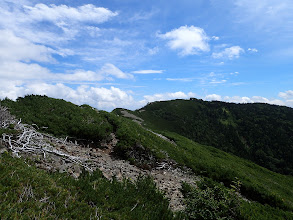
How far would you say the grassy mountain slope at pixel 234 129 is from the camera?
122188mm

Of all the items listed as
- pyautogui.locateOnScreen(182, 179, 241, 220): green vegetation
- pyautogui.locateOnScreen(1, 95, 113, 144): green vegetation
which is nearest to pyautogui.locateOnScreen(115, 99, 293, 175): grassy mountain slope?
pyautogui.locateOnScreen(1, 95, 113, 144): green vegetation

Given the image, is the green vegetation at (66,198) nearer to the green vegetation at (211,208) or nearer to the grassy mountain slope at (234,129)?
the green vegetation at (211,208)

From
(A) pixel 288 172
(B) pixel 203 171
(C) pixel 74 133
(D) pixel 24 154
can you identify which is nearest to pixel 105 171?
(D) pixel 24 154

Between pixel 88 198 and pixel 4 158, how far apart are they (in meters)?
3.92

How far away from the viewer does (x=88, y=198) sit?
6.37 m

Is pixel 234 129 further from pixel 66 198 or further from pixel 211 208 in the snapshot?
pixel 66 198

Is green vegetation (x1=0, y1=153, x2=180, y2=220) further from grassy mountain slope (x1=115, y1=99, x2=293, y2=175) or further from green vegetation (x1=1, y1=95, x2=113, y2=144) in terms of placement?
grassy mountain slope (x1=115, y1=99, x2=293, y2=175)

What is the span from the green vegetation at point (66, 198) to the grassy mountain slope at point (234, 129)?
97.0m

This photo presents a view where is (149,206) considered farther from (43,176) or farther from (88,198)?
(43,176)

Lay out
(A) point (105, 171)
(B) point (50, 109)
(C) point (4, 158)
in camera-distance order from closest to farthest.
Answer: (C) point (4, 158) → (A) point (105, 171) → (B) point (50, 109)

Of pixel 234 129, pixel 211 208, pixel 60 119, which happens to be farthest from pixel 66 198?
pixel 234 129

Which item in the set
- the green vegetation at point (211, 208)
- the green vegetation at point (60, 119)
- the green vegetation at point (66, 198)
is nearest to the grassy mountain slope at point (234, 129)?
the green vegetation at point (60, 119)

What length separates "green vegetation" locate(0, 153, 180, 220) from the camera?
487cm

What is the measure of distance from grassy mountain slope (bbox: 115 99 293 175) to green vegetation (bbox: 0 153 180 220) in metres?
97.0
